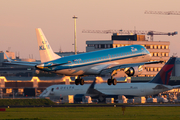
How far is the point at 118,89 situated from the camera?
4663 inches

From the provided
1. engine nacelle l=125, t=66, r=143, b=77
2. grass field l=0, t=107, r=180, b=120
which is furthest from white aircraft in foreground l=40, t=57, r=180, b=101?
engine nacelle l=125, t=66, r=143, b=77

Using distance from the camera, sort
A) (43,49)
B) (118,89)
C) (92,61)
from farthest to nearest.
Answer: (118,89)
(92,61)
(43,49)

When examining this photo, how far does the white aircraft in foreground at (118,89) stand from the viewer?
11662 centimetres

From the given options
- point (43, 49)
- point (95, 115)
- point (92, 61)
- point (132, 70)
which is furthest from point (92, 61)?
point (95, 115)

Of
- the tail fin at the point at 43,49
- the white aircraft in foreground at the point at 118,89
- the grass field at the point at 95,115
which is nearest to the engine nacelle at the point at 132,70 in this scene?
the grass field at the point at 95,115

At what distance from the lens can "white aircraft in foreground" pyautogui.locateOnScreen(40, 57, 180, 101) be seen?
116625 mm

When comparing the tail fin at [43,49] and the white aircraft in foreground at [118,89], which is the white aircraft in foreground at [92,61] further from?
the white aircraft in foreground at [118,89]

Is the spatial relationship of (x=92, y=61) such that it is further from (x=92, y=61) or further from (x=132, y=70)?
(x=132, y=70)

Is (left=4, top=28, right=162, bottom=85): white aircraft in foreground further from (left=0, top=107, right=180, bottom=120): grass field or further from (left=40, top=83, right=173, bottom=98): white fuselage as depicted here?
(left=40, top=83, right=173, bottom=98): white fuselage

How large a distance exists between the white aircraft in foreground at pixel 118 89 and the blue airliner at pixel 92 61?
123ft

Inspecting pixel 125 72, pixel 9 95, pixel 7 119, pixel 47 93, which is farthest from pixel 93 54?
pixel 9 95

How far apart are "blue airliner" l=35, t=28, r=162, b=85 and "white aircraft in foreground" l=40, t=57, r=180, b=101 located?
1480 inches

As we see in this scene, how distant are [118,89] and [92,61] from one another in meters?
47.2

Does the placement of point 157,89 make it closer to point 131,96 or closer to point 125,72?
point 131,96
